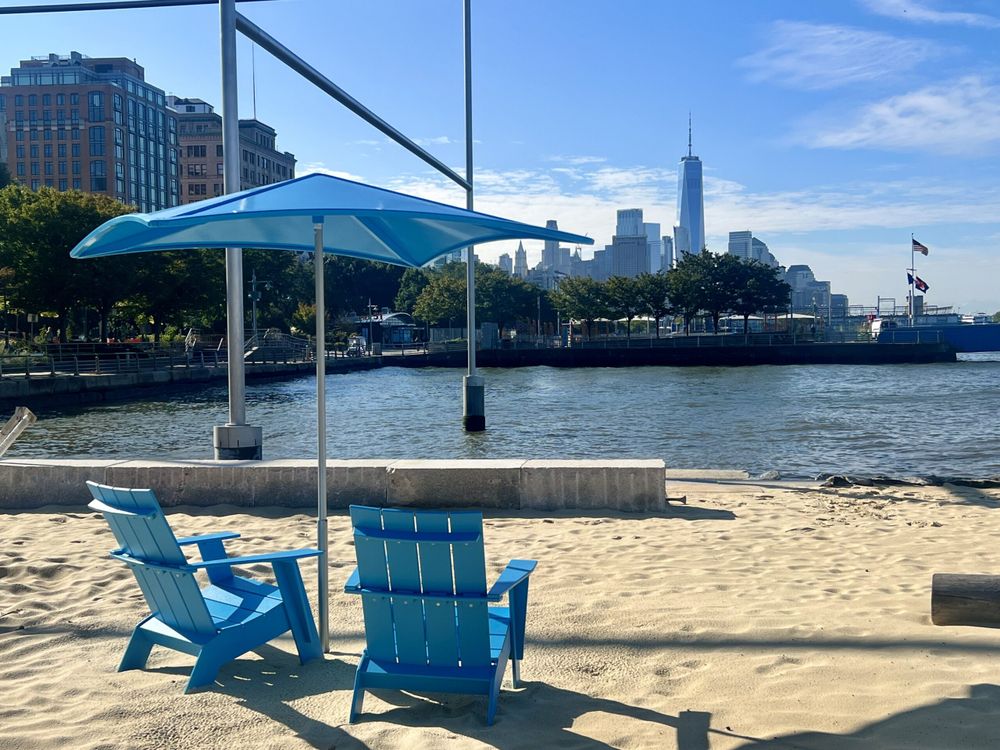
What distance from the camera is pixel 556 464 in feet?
28.8

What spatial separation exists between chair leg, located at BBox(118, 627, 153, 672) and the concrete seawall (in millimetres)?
4163

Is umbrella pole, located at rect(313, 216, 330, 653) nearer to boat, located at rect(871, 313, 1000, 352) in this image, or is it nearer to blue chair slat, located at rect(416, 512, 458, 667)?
blue chair slat, located at rect(416, 512, 458, 667)

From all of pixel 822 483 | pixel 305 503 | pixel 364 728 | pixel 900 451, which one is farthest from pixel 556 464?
pixel 900 451

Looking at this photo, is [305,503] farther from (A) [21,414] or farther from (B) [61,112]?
(B) [61,112]

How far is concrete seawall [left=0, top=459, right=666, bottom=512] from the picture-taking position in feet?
27.9

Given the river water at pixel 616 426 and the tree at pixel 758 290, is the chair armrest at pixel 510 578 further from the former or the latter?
the tree at pixel 758 290

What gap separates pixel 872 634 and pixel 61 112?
473 feet

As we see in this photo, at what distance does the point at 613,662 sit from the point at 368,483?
14.8ft

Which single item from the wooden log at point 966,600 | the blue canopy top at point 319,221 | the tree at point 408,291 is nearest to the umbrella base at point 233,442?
the blue canopy top at point 319,221

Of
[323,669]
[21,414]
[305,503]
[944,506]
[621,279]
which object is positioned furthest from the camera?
[621,279]

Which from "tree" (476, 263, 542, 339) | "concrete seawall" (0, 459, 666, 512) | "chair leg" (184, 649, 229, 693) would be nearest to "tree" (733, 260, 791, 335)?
"tree" (476, 263, 542, 339)

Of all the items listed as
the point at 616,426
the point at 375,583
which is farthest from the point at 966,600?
the point at 616,426

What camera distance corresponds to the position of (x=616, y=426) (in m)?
25.9

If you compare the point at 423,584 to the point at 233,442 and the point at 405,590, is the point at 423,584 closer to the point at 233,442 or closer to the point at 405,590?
the point at 405,590
